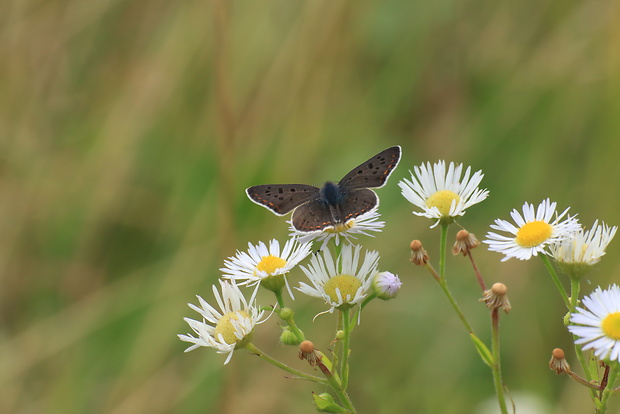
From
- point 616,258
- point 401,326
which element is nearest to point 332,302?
point 401,326

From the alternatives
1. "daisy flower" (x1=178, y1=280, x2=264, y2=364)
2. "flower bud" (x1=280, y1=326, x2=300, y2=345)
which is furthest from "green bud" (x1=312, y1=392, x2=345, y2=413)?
"daisy flower" (x1=178, y1=280, x2=264, y2=364)

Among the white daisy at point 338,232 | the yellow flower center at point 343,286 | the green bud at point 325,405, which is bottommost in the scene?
the green bud at point 325,405

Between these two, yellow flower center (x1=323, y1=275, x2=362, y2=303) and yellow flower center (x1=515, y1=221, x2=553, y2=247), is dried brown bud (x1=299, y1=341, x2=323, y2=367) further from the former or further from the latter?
yellow flower center (x1=515, y1=221, x2=553, y2=247)

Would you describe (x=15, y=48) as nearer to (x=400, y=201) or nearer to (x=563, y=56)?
(x=400, y=201)

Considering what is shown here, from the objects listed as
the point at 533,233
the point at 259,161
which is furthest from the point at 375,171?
the point at 259,161

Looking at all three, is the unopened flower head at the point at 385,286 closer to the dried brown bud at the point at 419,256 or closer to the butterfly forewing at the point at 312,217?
the dried brown bud at the point at 419,256

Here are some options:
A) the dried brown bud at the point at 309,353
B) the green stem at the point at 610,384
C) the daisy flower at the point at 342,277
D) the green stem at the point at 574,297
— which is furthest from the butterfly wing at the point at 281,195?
the green stem at the point at 610,384
